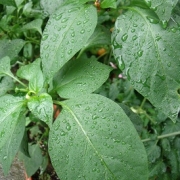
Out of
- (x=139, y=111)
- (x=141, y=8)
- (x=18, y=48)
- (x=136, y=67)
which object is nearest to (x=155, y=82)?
(x=136, y=67)

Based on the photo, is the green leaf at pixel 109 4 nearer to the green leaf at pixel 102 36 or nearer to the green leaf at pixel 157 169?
the green leaf at pixel 102 36

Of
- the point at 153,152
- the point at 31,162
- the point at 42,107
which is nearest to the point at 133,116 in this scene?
the point at 153,152

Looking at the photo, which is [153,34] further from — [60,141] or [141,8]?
[60,141]

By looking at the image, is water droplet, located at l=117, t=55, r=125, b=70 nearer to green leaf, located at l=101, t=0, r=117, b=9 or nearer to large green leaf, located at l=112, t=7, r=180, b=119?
large green leaf, located at l=112, t=7, r=180, b=119

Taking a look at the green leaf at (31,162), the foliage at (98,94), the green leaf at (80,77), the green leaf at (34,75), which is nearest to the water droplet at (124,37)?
the foliage at (98,94)

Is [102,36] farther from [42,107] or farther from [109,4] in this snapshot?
[42,107]

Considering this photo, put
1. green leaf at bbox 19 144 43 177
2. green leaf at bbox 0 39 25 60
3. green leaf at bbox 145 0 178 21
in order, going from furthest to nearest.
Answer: green leaf at bbox 19 144 43 177, green leaf at bbox 0 39 25 60, green leaf at bbox 145 0 178 21

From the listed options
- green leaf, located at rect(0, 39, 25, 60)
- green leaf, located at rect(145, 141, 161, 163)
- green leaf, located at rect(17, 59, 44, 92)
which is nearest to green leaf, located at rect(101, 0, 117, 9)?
green leaf, located at rect(17, 59, 44, 92)
